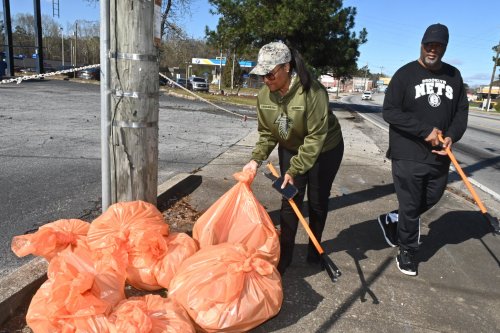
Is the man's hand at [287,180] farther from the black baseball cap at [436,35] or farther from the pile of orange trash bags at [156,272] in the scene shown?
the black baseball cap at [436,35]

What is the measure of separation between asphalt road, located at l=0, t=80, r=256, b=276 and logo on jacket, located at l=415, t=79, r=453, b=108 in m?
3.14

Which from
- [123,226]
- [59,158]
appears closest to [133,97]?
[123,226]

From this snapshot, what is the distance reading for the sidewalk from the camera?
259 centimetres

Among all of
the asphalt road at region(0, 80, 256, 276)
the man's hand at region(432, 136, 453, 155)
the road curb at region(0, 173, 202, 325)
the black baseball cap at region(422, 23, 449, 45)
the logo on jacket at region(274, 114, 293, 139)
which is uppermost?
the black baseball cap at region(422, 23, 449, 45)

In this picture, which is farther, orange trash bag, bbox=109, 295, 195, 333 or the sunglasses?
the sunglasses

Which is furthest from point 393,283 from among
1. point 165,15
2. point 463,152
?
point 165,15

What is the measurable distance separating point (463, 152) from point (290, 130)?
1008 centimetres

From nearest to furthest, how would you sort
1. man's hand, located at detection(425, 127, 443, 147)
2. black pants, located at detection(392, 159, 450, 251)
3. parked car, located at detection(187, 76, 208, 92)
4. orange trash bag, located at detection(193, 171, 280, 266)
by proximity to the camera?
orange trash bag, located at detection(193, 171, 280, 266) < man's hand, located at detection(425, 127, 443, 147) < black pants, located at detection(392, 159, 450, 251) < parked car, located at detection(187, 76, 208, 92)

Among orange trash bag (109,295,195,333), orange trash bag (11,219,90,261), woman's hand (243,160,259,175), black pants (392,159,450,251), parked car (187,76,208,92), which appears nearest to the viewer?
orange trash bag (109,295,195,333)

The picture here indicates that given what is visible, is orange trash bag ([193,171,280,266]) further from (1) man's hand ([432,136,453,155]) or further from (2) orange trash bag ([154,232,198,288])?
(1) man's hand ([432,136,453,155])

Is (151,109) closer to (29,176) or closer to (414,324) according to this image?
(414,324)

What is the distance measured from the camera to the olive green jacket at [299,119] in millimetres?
2684

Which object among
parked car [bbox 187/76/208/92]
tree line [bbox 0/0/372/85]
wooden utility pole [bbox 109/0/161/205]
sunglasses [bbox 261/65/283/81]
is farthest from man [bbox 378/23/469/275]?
parked car [bbox 187/76/208/92]

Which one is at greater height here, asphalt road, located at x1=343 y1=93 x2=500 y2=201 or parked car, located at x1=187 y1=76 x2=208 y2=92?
parked car, located at x1=187 y1=76 x2=208 y2=92
